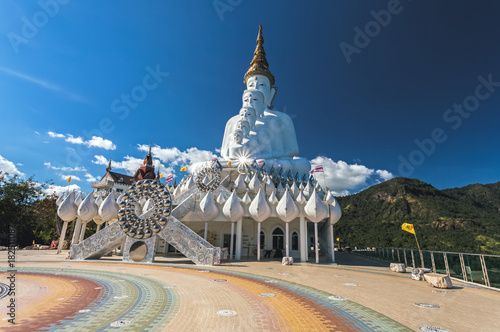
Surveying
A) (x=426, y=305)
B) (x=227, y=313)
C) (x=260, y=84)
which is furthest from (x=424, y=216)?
(x=227, y=313)

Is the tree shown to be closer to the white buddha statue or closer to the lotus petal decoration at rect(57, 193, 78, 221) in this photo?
the lotus petal decoration at rect(57, 193, 78, 221)

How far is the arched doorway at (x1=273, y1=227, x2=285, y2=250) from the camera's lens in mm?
23492

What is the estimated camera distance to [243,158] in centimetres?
3173

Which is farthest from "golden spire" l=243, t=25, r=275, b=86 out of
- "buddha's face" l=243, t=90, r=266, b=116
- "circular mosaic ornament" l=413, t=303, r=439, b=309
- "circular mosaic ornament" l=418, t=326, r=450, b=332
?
"circular mosaic ornament" l=418, t=326, r=450, b=332

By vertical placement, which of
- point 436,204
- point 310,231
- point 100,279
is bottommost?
point 100,279

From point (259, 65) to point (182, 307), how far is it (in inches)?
1719

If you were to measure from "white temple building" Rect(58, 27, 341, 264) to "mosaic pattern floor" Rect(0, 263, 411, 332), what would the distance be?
7.39m

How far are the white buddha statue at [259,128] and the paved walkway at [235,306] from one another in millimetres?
24225

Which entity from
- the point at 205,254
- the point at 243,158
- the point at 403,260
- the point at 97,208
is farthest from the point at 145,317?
the point at 243,158

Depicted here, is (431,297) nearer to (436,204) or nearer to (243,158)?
(243,158)

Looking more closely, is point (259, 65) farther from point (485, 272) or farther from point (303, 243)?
point (485, 272)

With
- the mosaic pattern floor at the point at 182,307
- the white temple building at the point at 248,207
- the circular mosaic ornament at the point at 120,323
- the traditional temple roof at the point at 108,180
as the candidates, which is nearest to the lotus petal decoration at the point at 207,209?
the white temple building at the point at 248,207

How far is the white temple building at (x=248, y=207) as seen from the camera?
16453mm

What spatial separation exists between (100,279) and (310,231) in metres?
21.6
